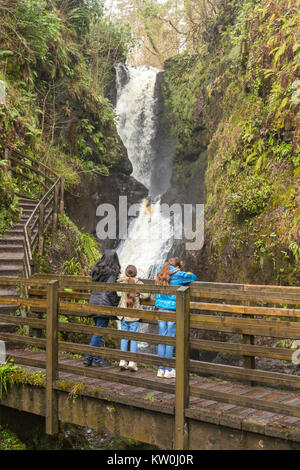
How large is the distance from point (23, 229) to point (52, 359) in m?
6.20

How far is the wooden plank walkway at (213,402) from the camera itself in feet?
13.9

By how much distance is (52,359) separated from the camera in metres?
5.85

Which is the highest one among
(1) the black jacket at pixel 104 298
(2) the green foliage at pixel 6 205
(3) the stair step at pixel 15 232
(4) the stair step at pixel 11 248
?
(2) the green foliage at pixel 6 205

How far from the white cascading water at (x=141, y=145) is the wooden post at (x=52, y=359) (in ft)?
41.2

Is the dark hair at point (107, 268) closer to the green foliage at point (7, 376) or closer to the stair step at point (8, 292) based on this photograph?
the green foliage at point (7, 376)

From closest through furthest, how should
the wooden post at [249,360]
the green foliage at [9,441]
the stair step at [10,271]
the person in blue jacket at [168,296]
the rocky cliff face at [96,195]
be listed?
the wooden post at [249,360], the person in blue jacket at [168,296], the green foliage at [9,441], the stair step at [10,271], the rocky cliff face at [96,195]

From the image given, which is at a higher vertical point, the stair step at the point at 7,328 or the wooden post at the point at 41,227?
the wooden post at the point at 41,227

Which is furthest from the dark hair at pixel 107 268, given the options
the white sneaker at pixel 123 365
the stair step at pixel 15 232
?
the stair step at pixel 15 232

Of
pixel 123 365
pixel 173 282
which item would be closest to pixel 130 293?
pixel 173 282

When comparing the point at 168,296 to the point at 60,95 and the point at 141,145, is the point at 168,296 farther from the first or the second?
the point at 141,145

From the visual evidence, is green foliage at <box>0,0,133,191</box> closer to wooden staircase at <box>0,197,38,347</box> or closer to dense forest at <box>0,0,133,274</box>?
dense forest at <box>0,0,133,274</box>

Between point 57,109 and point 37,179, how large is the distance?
190 inches

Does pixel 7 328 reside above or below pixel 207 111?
below
